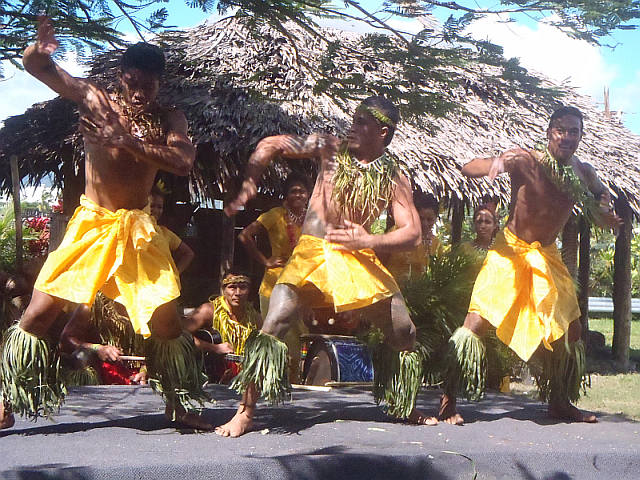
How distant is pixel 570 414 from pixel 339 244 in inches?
67.0

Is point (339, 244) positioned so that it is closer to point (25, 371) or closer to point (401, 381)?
point (401, 381)

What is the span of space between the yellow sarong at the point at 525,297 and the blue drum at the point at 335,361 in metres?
1.63

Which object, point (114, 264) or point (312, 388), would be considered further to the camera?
point (312, 388)

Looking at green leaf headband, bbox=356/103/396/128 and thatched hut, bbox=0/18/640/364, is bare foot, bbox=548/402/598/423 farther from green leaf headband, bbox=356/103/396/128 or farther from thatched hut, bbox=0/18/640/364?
thatched hut, bbox=0/18/640/364

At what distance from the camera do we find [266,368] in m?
3.61

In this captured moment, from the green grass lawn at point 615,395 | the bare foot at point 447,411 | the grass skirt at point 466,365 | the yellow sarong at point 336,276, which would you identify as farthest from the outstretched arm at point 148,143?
the green grass lawn at point 615,395

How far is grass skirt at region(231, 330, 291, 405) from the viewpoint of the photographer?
3.60m

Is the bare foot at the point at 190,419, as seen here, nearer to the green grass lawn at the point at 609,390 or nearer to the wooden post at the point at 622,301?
the green grass lawn at the point at 609,390

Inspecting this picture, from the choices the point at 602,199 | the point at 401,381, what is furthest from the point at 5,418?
the point at 602,199

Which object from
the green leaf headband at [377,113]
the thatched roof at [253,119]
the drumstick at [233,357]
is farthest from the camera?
the thatched roof at [253,119]

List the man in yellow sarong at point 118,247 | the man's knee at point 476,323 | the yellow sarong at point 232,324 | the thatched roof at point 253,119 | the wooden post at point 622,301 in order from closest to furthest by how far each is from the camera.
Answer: the man in yellow sarong at point 118,247
the man's knee at point 476,323
the yellow sarong at point 232,324
the thatched roof at point 253,119
the wooden post at point 622,301

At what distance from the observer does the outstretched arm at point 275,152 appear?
3516mm

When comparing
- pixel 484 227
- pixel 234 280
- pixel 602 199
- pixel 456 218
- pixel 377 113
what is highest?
pixel 456 218

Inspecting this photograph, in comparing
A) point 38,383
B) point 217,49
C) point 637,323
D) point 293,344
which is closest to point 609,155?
point 217,49
